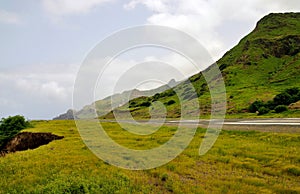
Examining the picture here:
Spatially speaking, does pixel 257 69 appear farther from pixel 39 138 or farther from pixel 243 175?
pixel 243 175

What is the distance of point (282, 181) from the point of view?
1366cm

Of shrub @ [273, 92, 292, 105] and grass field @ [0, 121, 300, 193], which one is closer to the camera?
grass field @ [0, 121, 300, 193]

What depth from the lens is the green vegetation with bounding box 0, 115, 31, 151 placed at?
5200cm

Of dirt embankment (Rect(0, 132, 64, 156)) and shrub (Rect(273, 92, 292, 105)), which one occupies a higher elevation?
shrub (Rect(273, 92, 292, 105))

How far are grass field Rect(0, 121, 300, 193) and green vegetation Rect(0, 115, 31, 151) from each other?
114 feet

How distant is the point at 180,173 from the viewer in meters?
15.9

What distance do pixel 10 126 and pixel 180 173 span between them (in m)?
51.0

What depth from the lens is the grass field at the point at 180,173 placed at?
13.1m

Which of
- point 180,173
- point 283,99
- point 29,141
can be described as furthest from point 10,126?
point 283,99

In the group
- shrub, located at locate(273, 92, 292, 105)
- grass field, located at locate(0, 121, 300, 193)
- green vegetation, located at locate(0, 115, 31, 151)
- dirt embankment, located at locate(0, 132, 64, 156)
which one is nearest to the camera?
grass field, located at locate(0, 121, 300, 193)

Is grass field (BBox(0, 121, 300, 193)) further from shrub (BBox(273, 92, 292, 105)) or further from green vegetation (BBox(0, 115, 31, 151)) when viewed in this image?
shrub (BBox(273, 92, 292, 105))

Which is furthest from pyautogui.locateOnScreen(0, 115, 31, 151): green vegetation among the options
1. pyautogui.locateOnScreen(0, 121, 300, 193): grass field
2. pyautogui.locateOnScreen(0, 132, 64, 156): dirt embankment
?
pyautogui.locateOnScreen(0, 121, 300, 193): grass field

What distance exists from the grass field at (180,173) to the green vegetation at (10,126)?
1366 inches

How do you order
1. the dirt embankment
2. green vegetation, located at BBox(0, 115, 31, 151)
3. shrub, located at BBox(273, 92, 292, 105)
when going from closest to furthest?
the dirt embankment
green vegetation, located at BBox(0, 115, 31, 151)
shrub, located at BBox(273, 92, 292, 105)
